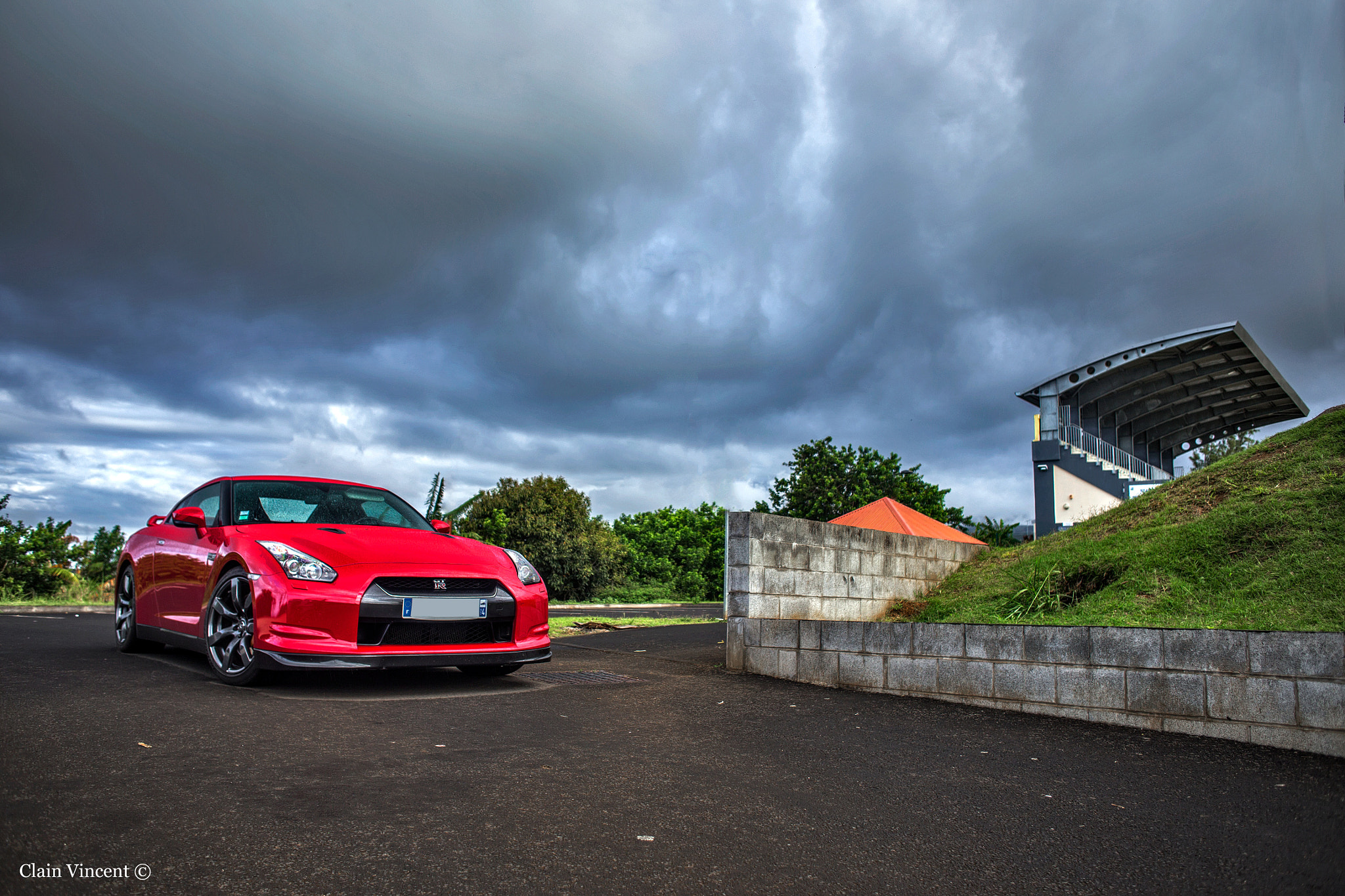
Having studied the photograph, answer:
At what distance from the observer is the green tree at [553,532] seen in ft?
72.2

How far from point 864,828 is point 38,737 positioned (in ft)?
10.8

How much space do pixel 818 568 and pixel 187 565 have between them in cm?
519

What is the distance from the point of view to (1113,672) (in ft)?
15.4

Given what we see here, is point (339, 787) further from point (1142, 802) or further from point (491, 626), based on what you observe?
point (1142, 802)

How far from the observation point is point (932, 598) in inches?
339

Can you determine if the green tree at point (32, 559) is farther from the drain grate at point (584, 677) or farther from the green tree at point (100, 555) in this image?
the drain grate at point (584, 677)

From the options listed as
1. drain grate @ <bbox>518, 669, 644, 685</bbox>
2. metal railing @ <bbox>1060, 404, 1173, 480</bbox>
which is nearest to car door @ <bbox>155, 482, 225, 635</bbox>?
drain grate @ <bbox>518, 669, 644, 685</bbox>

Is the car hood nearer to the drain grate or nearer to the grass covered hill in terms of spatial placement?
the drain grate

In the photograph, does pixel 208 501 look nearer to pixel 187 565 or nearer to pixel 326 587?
pixel 187 565

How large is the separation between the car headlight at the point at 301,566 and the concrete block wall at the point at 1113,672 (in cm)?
352

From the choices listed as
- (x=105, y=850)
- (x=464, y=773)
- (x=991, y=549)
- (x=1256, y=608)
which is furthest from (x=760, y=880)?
(x=991, y=549)

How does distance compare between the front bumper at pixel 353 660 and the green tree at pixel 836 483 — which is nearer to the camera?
the front bumper at pixel 353 660

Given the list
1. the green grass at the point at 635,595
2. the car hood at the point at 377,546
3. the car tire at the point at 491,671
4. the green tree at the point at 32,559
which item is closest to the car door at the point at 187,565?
the car hood at the point at 377,546

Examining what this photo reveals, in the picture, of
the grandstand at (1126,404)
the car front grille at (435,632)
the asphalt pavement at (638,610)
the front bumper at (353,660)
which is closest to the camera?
the front bumper at (353,660)
